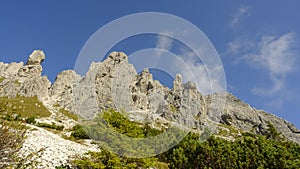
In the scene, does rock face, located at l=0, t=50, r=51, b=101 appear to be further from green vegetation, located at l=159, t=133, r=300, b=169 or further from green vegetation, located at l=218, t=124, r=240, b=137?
green vegetation, located at l=159, t=133, r=300, b=169

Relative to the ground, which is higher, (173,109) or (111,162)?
(173,109)

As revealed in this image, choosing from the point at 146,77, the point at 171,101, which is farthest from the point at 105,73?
the point at 171,101

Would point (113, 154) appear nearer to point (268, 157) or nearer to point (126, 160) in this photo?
point (126, 160)

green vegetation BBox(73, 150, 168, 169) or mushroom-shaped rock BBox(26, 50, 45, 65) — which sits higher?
mushroom-shaped rock BBox(26, 50, 45, 65)

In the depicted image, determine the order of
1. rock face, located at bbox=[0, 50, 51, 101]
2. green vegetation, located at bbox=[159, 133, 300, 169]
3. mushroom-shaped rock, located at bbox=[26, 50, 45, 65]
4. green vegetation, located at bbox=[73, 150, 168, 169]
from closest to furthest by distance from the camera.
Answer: green vegetation, located at bbox=[73, 150, 168, 169] < green vegetation, located at bbox=[159, 133, 300, 169] < rock face, located at bbox=[0, 50, 51, 101] < mushroom-shaped rock, located at bbox=[26, 50, 45, 65]

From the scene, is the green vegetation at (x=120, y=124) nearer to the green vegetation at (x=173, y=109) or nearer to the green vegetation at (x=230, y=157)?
the green vegetation at (x=230, y=157)

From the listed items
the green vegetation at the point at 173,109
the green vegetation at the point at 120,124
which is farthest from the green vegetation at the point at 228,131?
the green vegetation at the point at 120,124

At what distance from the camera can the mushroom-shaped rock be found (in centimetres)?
15075

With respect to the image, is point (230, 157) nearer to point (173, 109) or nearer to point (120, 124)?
point (120, 124)


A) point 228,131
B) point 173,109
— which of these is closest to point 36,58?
point 173,109

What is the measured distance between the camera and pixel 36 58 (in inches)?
6004

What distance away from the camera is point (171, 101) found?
11925 centimetres

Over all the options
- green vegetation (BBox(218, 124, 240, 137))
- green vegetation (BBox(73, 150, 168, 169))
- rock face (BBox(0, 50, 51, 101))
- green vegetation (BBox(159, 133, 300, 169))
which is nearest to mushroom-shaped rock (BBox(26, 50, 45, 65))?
rock face (BBox(0, 50, 51, 101))

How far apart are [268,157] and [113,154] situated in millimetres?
15160
